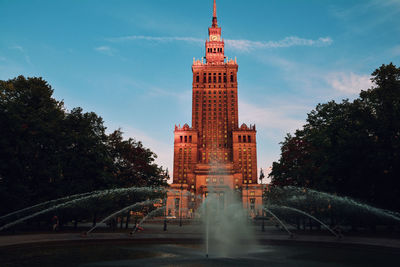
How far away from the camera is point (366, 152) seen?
84.8 ft

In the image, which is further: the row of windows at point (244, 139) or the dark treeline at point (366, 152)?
the row of windows at point (244, 139)

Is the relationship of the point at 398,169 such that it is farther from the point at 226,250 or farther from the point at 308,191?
the point at 226,250

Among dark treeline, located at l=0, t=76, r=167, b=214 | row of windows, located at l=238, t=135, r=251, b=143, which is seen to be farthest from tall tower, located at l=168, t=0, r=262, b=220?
dark treeline, located at l=0, t=76, r=167, b=214

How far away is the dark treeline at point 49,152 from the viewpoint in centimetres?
2577

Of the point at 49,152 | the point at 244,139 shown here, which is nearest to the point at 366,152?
the point at 49,152

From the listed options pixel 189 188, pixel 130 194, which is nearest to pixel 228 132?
pixel 189 188

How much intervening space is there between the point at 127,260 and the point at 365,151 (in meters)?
23.0

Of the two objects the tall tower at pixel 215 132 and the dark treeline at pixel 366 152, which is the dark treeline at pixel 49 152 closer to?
the dark treeline at pixel 366 152

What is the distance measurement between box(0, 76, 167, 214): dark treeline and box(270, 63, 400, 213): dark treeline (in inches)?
858

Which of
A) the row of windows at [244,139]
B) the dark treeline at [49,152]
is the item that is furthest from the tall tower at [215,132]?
the dark treeline at [49,152]

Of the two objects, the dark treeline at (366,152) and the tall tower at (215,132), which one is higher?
the tall tower at (215,132)

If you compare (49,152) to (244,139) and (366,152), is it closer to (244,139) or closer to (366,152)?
(366,152)

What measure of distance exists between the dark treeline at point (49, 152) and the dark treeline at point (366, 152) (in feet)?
71.5

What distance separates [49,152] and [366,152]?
31744 millimetres
